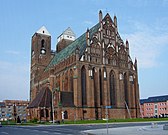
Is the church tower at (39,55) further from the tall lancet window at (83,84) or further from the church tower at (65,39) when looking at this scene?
the tall lancet window at (83,84)

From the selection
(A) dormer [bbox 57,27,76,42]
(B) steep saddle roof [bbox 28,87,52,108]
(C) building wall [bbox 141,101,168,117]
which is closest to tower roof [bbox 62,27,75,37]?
(A) dormer [bbox 57,27,76,42]

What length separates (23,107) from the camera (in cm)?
14138

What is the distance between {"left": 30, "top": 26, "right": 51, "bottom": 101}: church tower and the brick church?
1279cm

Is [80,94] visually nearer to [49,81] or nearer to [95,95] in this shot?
[95,95]

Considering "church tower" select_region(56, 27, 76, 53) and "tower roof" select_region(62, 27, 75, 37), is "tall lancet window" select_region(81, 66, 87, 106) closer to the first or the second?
"church tower" select_region(56, 27, 76, 53)

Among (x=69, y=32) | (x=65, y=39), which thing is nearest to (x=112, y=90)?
(x=65, y=39)

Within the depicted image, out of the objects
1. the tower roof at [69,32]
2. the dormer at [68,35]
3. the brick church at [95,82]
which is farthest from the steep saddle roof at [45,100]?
the tower roof at [69,32]

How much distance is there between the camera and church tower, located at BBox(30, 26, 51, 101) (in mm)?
85250

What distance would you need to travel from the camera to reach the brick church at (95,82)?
56656 millimetres

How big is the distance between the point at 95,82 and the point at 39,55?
33017 millimetres

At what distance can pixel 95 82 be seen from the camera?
197 feet

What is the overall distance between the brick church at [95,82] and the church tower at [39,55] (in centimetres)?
1279

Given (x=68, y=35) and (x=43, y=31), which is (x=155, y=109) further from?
(x=43, y=31)

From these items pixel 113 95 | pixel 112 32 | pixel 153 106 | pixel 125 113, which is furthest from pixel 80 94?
pixel 153 106
